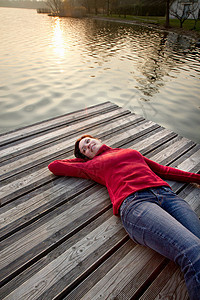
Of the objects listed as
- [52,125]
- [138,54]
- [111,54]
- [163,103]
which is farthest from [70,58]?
[52,125]

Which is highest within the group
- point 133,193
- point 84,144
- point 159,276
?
point 84,144

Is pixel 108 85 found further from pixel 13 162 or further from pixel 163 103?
pixel 13 162

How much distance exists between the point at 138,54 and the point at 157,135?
502 inches

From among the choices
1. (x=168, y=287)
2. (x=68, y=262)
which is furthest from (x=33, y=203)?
(x=168, y=287)

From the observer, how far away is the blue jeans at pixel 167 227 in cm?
164

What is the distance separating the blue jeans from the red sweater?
116 mm

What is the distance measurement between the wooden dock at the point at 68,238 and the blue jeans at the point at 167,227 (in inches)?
13.1

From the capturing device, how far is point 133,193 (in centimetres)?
224

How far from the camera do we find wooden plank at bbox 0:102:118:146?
163 inches

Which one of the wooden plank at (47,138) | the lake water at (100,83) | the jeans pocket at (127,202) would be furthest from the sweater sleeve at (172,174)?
the lake water at (100,83)

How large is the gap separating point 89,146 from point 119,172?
2.36ft

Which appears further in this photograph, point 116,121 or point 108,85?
point 108,85

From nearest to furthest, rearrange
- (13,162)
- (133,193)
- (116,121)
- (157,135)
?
(133,193), (13,162), (157,135), (116,121)

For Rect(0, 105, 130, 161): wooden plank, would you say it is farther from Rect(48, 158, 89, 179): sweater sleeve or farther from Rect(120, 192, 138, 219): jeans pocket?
Rect(120, 192, 138, 219): jeans pocket
